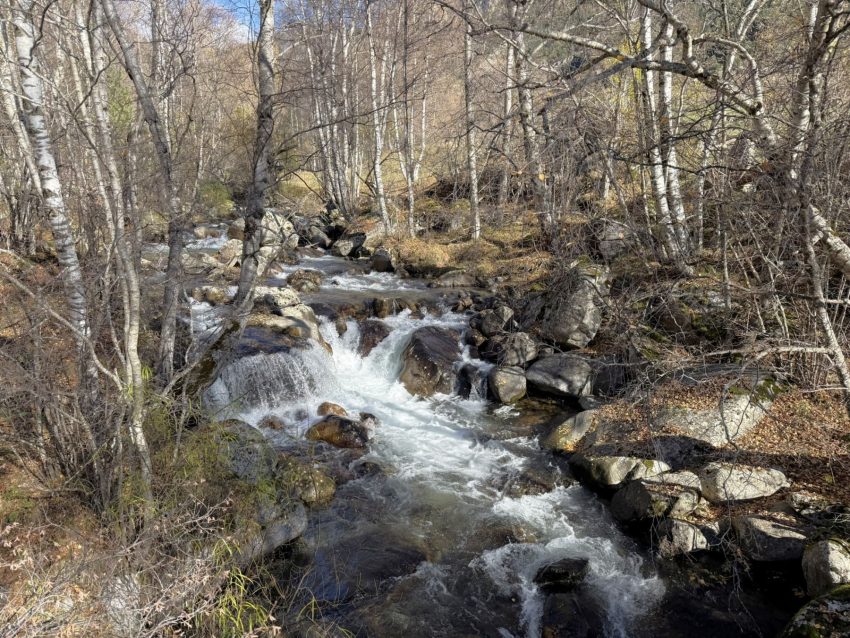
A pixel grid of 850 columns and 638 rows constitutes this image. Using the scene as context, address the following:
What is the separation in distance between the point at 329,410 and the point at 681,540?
572 centimetres

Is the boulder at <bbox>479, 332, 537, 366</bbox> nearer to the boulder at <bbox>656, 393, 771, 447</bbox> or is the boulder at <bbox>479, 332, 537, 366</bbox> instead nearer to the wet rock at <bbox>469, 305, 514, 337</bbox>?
the wet rock at <bbox>469, 305, 514, 337</bbox>

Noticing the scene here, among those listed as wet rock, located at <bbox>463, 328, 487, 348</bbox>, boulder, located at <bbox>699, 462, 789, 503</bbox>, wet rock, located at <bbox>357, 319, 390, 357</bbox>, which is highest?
wet rock, located at <bbox>357, 319, 390, 357</bbox>

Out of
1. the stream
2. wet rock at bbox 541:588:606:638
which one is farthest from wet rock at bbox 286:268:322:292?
wet rock at bbox 541:588:606:638

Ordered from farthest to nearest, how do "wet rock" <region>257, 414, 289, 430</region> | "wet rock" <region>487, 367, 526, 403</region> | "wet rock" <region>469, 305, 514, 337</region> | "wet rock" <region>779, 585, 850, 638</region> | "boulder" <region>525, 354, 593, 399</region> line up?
"wet rock" <region>469, 305, 514, 337</region>
"wet rock" <region>487, 367, 526, 403</region>
"boulder" <region>525, 354, 593, 399</region>
"wet rock" <region>257, 414, 289, 430</region>
"wet rock" <region>779, 585, 850, 638</region>

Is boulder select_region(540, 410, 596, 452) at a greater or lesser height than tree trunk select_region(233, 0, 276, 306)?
lesser

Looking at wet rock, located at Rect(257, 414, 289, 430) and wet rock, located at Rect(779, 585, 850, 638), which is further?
wet rock, located at Rect(257, 414, 289, 430)

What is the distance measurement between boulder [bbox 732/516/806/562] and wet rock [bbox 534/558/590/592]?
169cm

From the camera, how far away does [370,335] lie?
37.7 feet

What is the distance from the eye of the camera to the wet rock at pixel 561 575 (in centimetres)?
539

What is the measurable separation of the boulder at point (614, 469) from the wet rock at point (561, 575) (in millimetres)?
1536

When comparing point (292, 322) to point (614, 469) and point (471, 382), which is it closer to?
point (471, 382)

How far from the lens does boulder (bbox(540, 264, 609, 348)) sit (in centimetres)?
1041

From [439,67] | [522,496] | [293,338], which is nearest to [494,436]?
[522,496]

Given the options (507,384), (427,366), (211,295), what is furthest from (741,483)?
(211,295)
